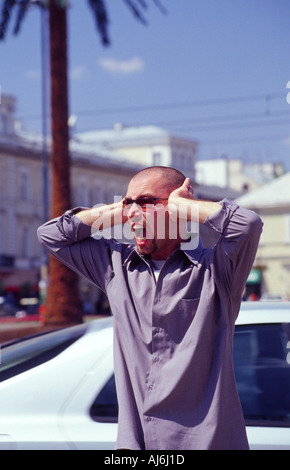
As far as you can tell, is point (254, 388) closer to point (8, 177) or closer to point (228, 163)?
point (8, 177)

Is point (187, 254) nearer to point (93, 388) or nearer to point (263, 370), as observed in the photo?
point (93, 388)

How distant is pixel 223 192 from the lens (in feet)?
256

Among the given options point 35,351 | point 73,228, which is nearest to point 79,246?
point 73,228

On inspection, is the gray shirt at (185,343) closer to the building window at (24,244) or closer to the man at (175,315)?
the man at (175,315)

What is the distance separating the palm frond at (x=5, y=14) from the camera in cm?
1862

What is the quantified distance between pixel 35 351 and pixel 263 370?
1.02 meters

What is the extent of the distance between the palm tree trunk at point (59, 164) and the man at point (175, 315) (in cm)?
1321

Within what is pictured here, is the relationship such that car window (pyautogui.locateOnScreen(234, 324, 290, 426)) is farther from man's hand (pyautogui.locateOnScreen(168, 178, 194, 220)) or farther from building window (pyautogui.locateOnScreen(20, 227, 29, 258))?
building window (pyautogui.locateOnScreen(20, 227, 29, 258))

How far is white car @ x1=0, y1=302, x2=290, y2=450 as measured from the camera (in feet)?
12.0

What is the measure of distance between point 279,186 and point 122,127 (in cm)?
2947

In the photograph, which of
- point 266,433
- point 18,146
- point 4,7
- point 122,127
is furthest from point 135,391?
point 122,127

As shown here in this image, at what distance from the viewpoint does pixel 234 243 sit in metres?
2.66

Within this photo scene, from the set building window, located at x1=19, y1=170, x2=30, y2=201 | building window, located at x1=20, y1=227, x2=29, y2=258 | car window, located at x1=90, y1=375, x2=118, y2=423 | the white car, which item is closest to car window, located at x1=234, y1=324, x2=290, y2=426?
the white car

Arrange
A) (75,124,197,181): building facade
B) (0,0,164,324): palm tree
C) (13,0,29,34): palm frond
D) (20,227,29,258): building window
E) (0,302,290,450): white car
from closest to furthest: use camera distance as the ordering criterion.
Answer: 1. (0,302,290,450): white car
2. (0,0,164,324): palm tree
3. (13,0,29,34): palm frond
4. (20,227,29,258): building window
5. (75,124,197,181): building facade
